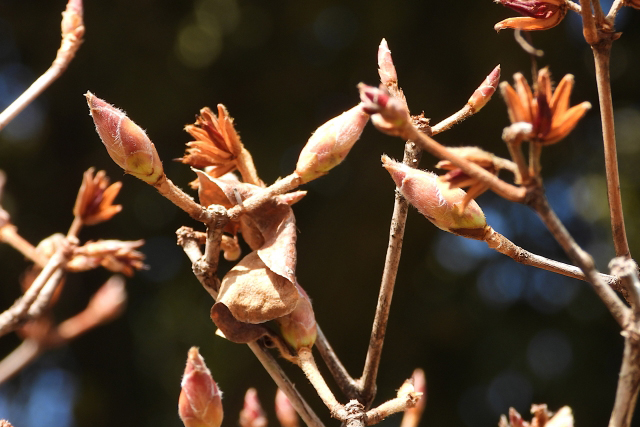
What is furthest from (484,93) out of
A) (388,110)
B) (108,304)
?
(108,304)

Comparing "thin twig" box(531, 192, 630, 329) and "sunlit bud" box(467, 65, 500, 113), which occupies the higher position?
"sunlit bud" box(467, 65, 500, 113)

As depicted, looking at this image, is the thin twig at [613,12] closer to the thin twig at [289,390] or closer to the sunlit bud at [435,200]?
the sunlit bud at [435,200]

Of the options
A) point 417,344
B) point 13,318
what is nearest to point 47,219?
point 417,344

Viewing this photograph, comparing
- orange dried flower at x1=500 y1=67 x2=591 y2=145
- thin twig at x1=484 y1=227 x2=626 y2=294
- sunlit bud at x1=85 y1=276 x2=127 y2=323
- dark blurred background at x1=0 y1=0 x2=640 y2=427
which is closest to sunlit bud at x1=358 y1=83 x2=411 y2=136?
orange dried flower at x1=500 y1=67 x2=591 y2=145

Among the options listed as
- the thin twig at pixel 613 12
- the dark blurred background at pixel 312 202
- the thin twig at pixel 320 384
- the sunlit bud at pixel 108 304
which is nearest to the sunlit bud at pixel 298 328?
the thin twig at pixel 320 384

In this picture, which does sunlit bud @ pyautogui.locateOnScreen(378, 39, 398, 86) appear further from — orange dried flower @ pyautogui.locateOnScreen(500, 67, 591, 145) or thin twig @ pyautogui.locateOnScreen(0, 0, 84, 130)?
thin twig @ pyautogui.locateOnScreen(0, 0, 84, 130)

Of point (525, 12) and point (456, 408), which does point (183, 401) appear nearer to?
point (525, 12)

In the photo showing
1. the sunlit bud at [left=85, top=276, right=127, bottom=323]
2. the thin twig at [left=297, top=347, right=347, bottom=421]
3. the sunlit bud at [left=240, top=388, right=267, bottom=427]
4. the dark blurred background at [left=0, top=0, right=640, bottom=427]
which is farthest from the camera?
the dark blurred background at [left=0, top=0, right=640, bottom=427]
